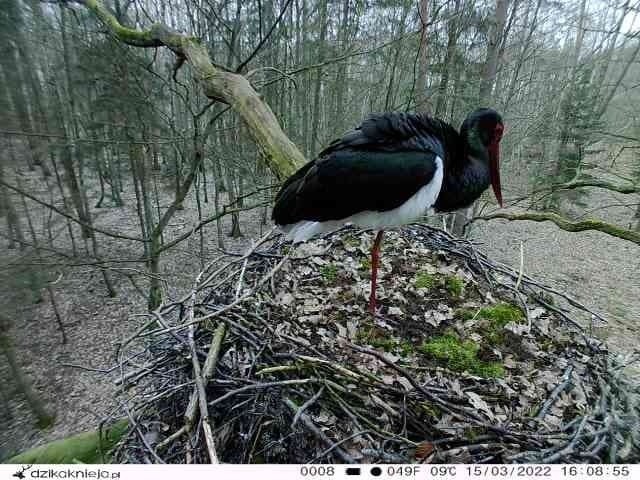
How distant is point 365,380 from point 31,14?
470cm

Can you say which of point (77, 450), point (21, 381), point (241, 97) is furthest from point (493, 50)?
point (21, 381)

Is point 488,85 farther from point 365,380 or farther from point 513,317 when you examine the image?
point 365,380

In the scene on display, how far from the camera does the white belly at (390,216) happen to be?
225 cm

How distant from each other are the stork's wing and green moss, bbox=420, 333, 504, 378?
0.93m

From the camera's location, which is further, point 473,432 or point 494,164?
point 494,164

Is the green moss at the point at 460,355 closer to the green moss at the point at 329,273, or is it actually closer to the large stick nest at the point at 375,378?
the large stick nest at the point at 375,378

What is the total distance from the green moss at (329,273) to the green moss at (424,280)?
2.09ft

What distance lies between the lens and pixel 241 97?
3488 mm

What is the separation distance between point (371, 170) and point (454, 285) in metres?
1.26

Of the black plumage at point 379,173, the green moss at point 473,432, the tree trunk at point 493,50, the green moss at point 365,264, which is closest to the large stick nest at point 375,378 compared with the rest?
the green moss at point 473,432

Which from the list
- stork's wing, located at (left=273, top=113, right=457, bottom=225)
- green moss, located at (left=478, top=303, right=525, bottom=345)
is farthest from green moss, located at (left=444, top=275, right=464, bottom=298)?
stork's wing, located at (left=273, top=113, right=457, bottom=225)

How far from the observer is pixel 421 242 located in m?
3.37

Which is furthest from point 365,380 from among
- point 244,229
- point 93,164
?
point 244,229

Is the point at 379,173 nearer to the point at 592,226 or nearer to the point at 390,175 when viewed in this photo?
the point at 390,175
